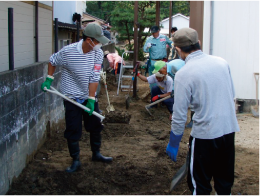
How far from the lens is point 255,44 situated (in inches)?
315

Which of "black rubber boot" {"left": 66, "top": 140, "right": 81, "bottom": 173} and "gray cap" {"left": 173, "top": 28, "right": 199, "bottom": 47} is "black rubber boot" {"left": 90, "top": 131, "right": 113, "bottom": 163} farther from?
"gray cap" {"left": 173, "top": 28, "right": 199, "bottom": 47}

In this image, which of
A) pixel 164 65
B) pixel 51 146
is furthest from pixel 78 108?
pixel 164 65

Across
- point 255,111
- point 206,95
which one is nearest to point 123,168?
point 206,95

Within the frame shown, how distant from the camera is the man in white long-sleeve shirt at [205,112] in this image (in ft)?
9.38

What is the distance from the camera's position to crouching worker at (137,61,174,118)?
23.2 feet

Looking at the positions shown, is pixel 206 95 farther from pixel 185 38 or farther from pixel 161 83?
pixel 161 83

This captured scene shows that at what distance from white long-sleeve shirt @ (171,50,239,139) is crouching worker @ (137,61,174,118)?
13.4 ft

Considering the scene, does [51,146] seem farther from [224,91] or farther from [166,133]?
[224,91]

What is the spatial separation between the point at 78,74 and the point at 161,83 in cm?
348

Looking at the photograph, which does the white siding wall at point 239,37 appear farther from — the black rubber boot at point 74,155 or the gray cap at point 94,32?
the black rubber boot at point 74,155

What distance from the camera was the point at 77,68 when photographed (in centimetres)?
418

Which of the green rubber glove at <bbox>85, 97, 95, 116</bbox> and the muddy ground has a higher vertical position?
the green rubber glove at <bbox>85, 97, 95, 116</bbox>

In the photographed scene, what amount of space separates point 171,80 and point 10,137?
4.20m

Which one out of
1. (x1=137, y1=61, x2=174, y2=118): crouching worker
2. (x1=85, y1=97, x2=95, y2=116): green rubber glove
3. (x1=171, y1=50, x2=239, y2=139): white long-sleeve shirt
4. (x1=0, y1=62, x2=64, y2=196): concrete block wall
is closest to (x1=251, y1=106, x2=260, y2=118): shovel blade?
(x1=137, y1=61, x2=174, y2=118): crouching worker
